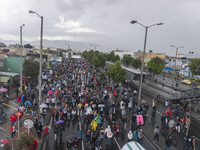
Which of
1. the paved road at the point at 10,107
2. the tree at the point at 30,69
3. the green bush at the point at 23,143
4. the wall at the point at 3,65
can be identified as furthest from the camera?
the wall at the point at 3,65

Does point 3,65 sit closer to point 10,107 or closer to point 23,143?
point 10,107

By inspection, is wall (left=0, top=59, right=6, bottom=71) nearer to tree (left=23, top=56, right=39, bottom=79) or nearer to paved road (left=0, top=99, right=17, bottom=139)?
tree (left=23, top=56, right=39, bottom=79)

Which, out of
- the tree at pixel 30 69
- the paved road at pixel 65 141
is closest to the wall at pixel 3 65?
the tree at pixel 30 69

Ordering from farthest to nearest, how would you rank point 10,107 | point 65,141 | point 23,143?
1. point 10,107
2. point 65,141
3. point 23,143

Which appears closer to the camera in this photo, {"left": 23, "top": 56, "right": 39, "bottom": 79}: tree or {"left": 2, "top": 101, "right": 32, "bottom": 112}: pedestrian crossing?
{"left": 2, "top": 101, "right": 32, "bottom": 112}: pedestrian crossing

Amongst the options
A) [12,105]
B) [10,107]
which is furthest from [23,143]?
[12,105]

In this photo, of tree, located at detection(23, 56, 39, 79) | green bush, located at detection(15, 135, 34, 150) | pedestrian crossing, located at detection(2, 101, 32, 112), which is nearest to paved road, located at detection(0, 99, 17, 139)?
pedestrian crossing, located at detection(2, 101, 32, 112)

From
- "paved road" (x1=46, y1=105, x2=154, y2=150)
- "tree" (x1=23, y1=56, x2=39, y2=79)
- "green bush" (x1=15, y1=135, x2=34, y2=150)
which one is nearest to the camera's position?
"green bush" (x1=15, y1=135, x2=34, y2=150)

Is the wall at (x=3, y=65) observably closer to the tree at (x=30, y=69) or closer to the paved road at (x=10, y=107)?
the tree at (x=30, y=69)

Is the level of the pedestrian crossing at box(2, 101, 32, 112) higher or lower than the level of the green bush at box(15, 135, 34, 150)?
lower

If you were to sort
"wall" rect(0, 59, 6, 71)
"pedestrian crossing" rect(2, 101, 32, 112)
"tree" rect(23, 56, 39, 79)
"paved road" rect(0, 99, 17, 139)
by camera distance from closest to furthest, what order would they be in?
"paved road" rect(0, 99, 17, 139) < "pedestrian crossing" rect(2, 101, 32, 112) < "tree" rect(23, 56, 39, 79) < "wall" rect(0, 59, 6, 71)

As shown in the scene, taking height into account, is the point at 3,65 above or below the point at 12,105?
above

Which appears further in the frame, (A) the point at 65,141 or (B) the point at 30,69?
(B) the point at 30,69

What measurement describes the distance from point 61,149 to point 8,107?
10700mm
